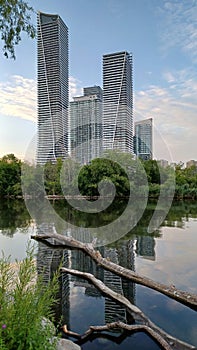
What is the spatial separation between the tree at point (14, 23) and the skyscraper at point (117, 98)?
29.2ft

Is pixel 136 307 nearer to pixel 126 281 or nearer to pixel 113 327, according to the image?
pixel 113 327

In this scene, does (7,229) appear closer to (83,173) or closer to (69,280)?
(69,280)

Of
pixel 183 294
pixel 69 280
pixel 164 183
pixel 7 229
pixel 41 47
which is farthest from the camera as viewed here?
pixel 164 183

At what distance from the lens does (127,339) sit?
330 cm

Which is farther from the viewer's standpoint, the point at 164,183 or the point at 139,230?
the point at 164,183

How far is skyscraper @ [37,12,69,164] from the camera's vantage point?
41.3 feet

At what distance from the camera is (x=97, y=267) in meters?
5.90

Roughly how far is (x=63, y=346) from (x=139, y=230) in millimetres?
7958

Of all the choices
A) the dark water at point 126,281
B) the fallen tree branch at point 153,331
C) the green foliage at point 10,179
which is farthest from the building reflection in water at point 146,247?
the green foliage at point 10,179

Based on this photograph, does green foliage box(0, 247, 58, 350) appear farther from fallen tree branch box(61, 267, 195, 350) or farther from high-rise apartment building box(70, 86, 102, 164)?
high-rise apartment building box(70, 86, 102, 164)

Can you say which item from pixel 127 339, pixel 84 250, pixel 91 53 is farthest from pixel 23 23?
pixel 91 53

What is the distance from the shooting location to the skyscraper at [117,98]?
12.3m

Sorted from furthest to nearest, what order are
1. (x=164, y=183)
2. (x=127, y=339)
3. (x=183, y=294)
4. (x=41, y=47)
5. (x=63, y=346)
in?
1. (x=164, y=183)
2. (x=41, y=47)
3. (x=183, y=294)
4. (x=127, y=339)
5. (x=63, y=346)

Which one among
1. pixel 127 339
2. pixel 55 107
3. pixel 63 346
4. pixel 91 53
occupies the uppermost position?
pixel 91 53
